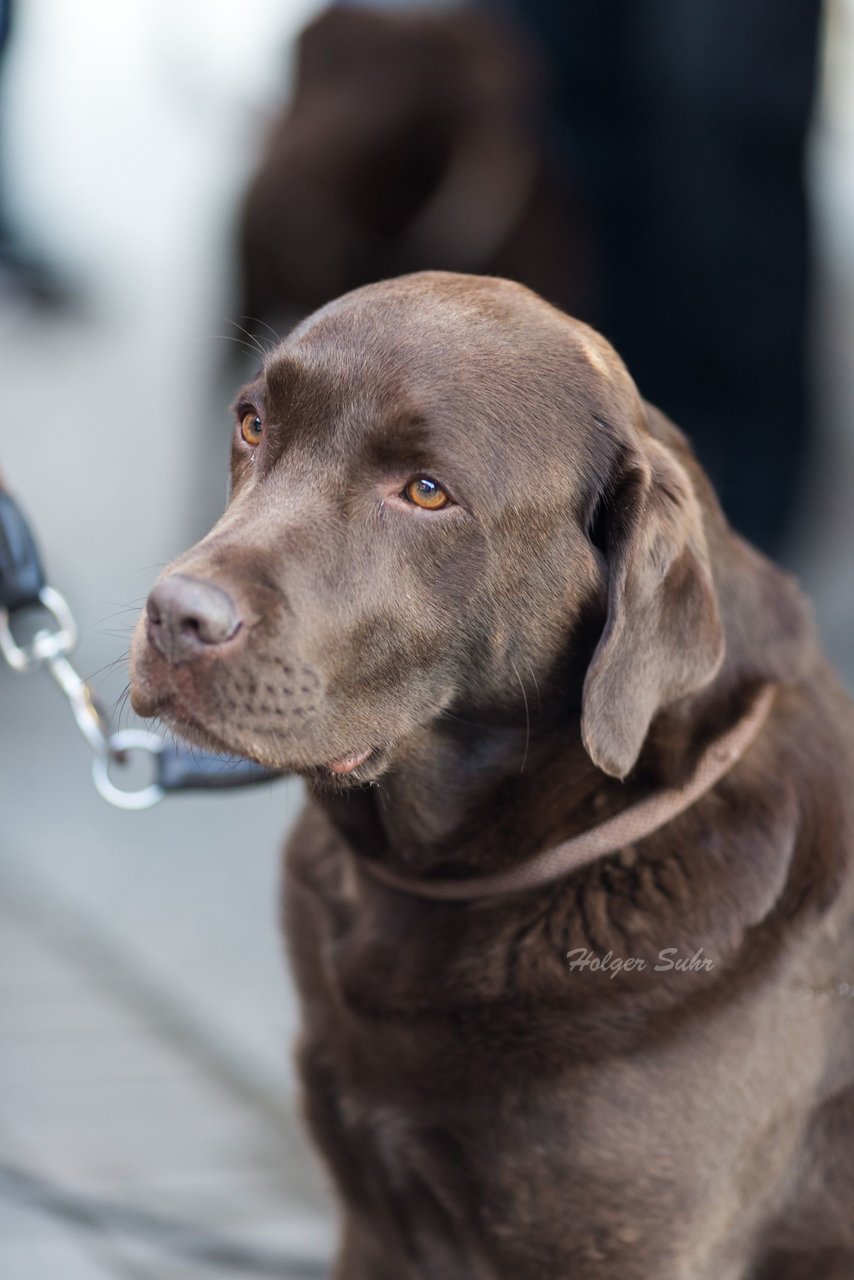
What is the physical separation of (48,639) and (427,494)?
828mm

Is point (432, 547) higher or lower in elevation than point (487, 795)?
higher

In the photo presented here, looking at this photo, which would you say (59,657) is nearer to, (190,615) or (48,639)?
(48,639)

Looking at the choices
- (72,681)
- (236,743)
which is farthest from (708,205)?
(236,743)

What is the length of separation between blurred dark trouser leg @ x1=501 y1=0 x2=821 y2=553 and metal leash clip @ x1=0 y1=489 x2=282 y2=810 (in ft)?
9.84

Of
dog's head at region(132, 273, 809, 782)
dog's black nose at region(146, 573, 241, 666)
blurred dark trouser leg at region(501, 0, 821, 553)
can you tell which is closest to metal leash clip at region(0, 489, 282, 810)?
dog's head at region(132, 273, 809, 782)

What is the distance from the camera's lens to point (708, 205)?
4.89 metres

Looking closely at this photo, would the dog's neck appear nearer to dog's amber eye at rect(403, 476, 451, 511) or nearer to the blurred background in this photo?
dog's amber eye at rect(403, 476, 451, 511)

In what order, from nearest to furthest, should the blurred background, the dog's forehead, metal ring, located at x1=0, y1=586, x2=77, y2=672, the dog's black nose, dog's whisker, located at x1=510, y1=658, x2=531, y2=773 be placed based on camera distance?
the dog's black nose, the dog's forehead, dog's whisker, located at x1=510, y1=658, x2=531, y2=773, metal ring, located at x1=0, y1=586, x2=77, y2=672, the blurred background

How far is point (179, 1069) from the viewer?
3572 mm

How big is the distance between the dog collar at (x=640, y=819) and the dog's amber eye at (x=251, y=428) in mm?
712

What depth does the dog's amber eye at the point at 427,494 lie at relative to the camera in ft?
6.67

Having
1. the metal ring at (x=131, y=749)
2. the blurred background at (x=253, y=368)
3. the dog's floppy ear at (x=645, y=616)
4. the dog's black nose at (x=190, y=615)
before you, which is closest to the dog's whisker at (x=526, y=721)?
the dog's floppy ear at (x=645, y=616)

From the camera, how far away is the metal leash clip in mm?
2555

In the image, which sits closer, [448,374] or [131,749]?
[448,374]
